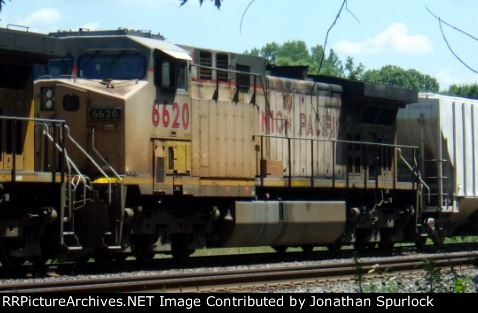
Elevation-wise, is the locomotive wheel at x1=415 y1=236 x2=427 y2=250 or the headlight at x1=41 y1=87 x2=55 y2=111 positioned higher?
the headlight at x1=41 y1=87 x2=55 y2=111

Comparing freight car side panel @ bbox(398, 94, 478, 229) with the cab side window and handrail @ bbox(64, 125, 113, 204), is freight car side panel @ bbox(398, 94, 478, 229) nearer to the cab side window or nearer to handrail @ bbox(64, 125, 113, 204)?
the cab side window

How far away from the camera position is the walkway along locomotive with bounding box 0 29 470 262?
14523 mm

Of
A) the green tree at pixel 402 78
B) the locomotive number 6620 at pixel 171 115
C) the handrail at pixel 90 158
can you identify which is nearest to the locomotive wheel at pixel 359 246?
the locomotive number 6620 at pixel 171 115

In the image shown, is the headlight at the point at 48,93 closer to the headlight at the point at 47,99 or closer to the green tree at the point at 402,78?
the headlight at the point at 47,99

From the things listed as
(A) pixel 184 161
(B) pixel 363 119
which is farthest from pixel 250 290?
(B) pixel 363 119

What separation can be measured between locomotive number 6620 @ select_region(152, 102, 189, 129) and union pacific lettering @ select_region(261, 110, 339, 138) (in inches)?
103

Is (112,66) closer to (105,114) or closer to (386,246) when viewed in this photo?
(105,114)

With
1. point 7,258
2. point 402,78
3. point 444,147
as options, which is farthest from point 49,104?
point 402,78

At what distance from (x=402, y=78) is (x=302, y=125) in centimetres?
6926

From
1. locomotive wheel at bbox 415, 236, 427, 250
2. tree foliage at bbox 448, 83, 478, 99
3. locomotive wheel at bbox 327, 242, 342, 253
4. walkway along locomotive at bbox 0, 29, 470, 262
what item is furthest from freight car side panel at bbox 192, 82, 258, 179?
tree foliage at bbox 448, 83, 478, 99

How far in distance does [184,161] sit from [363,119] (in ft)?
21.5

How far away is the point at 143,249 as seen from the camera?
623 inches

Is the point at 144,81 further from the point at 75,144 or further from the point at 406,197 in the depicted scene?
the point at 406,197

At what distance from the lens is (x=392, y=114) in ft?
73.5
